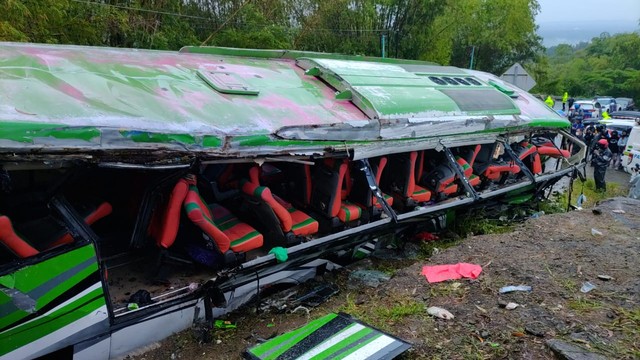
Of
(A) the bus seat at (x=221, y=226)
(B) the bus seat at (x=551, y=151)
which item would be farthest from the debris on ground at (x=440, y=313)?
(B) the bus seat at (x=551, y=151)

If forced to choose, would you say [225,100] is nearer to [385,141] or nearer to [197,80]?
[197,80]

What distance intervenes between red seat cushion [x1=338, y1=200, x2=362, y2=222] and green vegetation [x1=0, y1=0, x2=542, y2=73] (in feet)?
18.8

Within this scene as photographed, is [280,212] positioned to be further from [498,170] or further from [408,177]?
[498,170]

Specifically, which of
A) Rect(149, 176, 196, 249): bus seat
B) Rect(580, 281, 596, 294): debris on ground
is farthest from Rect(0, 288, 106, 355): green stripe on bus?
Rect(580, 281, 596, 294): debris on ground

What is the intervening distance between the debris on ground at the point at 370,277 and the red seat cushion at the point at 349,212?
1.98 ft

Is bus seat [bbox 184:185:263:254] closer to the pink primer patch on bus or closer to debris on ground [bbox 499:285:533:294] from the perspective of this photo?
the pink primer patch on bus

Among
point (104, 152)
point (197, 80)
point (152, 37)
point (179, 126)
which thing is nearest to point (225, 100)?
point (197, 80)

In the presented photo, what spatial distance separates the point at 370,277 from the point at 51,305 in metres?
3.18

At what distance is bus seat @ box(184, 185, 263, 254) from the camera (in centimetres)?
398

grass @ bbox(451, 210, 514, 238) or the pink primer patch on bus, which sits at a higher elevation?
the pink primer patch on bus

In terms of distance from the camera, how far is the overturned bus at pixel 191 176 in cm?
307

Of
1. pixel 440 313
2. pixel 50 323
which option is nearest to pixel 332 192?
pixel 440 313

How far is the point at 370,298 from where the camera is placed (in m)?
4.62

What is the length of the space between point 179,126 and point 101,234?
1980 mm
